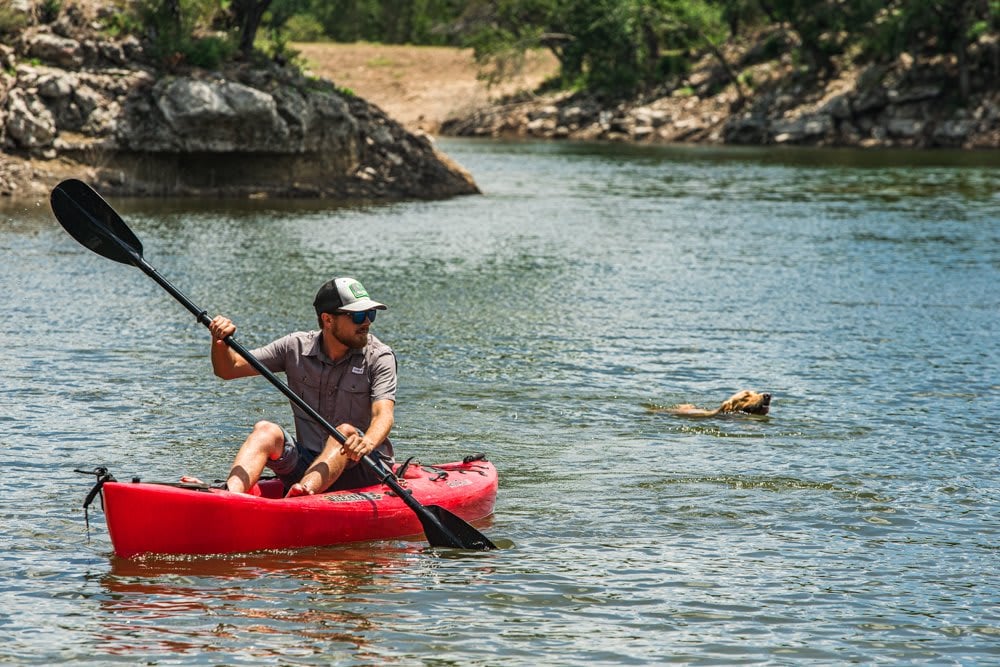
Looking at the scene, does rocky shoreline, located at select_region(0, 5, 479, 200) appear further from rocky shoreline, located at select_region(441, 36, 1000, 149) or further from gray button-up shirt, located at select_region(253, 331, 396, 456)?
rocky shoreline, located at select_region(441, 36, 1000, 149)

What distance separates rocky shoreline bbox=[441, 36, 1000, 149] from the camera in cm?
5338

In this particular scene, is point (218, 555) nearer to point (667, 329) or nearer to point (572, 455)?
point (572, 455)

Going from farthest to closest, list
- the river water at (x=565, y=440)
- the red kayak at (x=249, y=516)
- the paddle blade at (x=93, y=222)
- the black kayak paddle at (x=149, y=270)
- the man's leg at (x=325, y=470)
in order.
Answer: the paddle blade at (x=93, y=222) < the man's leg at (x=325, y=470) < the black kayak paddle at (x=149, y=270) < the red kayak at (x=249, y=516) < the river water at (x=565, y=440)

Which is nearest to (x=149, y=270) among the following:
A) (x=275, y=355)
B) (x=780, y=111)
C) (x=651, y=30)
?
(x=275, y=355)

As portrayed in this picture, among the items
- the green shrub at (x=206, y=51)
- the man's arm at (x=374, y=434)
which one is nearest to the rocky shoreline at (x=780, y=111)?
the green shrub at (x=206, y=51)

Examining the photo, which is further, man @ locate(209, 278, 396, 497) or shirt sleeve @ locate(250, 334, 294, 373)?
shirt sleeve @ locate(250, 334, 294, 373)

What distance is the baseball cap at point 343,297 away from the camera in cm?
776

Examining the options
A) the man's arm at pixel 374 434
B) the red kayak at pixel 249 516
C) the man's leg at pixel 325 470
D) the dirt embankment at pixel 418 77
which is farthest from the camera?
the dirt embankment at pixel 418 77

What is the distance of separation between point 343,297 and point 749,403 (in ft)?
16.2

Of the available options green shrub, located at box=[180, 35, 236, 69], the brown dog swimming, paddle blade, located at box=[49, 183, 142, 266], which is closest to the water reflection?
paddle blade, located at box=[49, 183, 142, 266]

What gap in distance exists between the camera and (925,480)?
985 cm

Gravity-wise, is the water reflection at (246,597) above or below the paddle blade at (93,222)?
below

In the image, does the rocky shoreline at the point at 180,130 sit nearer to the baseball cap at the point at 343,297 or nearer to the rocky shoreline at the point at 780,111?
the baseball cap at the point at 343,297

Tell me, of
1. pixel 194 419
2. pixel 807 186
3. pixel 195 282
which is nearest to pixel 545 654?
pixel 194 419
